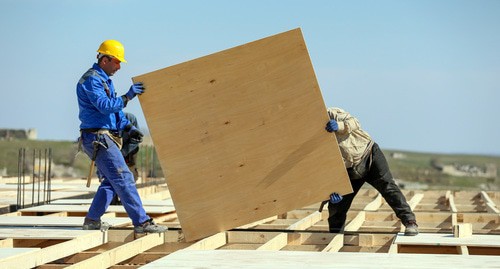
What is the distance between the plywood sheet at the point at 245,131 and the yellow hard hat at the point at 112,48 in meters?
0.56

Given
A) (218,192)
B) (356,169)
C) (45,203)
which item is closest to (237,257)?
(218,192)

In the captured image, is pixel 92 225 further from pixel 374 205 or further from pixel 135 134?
pixel 374 205

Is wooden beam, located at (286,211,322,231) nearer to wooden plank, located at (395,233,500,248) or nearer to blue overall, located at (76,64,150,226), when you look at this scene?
wooden plank, located at (395,233,500,248)

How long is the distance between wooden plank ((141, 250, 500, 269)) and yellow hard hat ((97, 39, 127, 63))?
6.48 feet

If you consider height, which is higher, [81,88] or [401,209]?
[81,88]

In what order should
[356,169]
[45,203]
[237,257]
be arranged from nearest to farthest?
[237,257] → [356,169] → [45,203]

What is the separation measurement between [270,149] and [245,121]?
0.96ft

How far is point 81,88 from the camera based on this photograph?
759 centimetres

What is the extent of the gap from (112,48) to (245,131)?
1329mm

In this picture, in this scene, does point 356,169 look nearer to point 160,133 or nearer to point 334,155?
A: point 334,155

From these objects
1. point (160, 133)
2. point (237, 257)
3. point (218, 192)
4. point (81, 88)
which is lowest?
point (237, 257)

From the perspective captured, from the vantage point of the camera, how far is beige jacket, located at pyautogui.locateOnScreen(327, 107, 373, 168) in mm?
A: 7535

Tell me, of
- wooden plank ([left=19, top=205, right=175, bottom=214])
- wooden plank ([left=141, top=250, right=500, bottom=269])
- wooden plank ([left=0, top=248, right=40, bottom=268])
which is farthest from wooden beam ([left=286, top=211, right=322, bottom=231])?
wooden plank ([left=0, top=248, right=40, bottom=268])

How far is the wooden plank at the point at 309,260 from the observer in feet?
19.4
